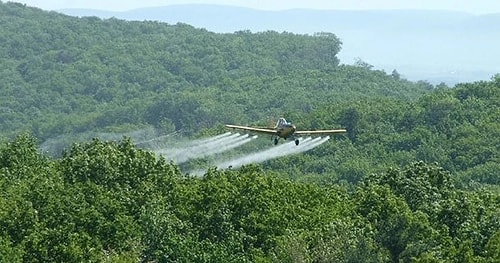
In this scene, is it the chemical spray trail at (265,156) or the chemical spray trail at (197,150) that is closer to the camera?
the chemical spray trail at (197,150)

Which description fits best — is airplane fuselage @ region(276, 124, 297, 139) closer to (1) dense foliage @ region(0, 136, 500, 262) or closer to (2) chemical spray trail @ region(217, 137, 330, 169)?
(1) dense foliage @ region(0, 136, 500, 262)

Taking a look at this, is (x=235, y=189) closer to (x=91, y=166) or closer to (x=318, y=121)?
(x=91, y=166)

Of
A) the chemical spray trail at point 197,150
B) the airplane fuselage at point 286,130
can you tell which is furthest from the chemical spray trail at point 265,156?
the airplane fuselage at point 286,130

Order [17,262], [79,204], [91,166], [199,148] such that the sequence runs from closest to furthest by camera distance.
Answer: [17,262] → [79,204] → [91,166] → [199,148]

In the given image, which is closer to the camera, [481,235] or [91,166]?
[481,235]

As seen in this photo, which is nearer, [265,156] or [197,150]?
[197,150]

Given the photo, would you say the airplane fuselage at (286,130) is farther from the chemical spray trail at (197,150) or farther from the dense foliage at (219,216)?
the chemical spray trail at (197,150)

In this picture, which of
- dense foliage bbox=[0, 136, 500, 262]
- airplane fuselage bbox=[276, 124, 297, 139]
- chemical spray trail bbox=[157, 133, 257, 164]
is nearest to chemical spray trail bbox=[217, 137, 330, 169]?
chemical spray trail bbox=[157, 133, 257, 164]

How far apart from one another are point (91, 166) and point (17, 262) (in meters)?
17.7

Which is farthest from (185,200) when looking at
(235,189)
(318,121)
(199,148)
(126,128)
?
(126,128)

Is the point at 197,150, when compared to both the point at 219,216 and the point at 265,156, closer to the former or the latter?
the point at 265,156

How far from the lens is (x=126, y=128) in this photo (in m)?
194

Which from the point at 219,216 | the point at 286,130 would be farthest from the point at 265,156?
the point at 286,130

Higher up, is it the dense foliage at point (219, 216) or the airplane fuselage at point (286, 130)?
the airplane fuselage at point (286, 130)
